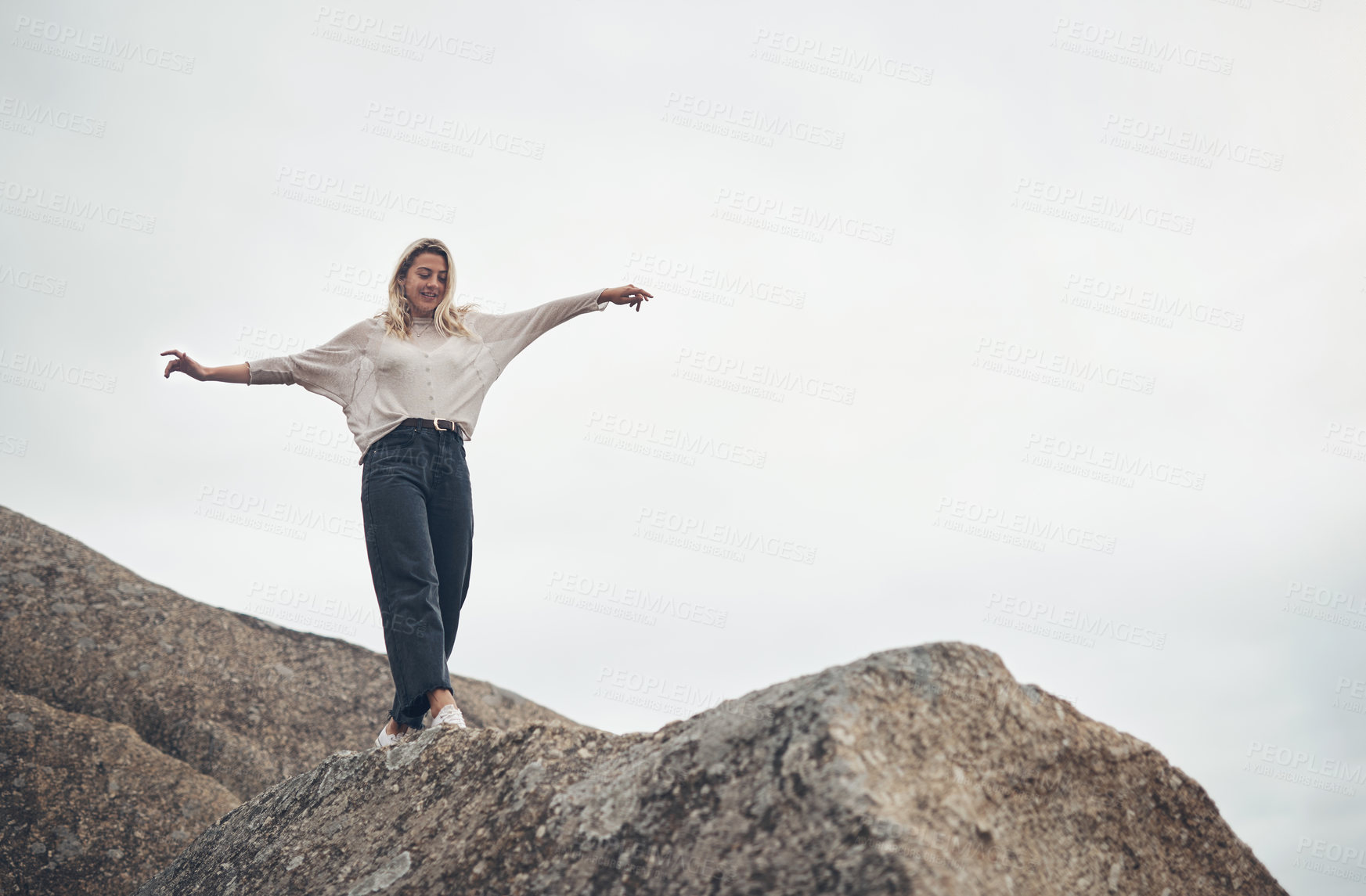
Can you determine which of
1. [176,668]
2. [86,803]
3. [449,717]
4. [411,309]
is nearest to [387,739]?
[449,717]

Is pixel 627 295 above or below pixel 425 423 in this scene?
above

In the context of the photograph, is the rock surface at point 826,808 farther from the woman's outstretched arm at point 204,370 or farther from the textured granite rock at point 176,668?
the textured granite rock at point 176,668

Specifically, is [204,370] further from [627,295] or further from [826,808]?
[826,808]

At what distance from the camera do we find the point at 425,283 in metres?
5.28

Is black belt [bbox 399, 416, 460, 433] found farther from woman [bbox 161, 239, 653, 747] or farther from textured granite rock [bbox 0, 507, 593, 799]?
textured granite rock [bbox 0, 507, 593, 799]

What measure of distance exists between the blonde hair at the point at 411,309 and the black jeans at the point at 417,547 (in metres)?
0.60

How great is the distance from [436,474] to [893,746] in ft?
9.77

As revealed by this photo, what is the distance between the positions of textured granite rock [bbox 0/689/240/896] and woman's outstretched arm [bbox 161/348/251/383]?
110 inches

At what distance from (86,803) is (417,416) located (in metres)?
3.30

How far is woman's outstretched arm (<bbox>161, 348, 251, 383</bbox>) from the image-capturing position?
16.3 feet

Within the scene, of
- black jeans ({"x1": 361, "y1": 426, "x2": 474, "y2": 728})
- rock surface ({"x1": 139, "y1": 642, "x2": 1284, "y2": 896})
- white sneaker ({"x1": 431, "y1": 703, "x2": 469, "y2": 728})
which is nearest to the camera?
rock surface ({"x1": 139, "y1": 642, "x2": 1284, "y2": 896})

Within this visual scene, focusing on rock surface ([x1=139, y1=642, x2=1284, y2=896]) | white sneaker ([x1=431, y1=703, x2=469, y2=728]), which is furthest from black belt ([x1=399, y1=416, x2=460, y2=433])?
rock surface ([x1=139, y1=642, x2=1284, y2=896])

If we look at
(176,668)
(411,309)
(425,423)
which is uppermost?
(411,309)

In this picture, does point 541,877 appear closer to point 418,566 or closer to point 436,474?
point 418,566
